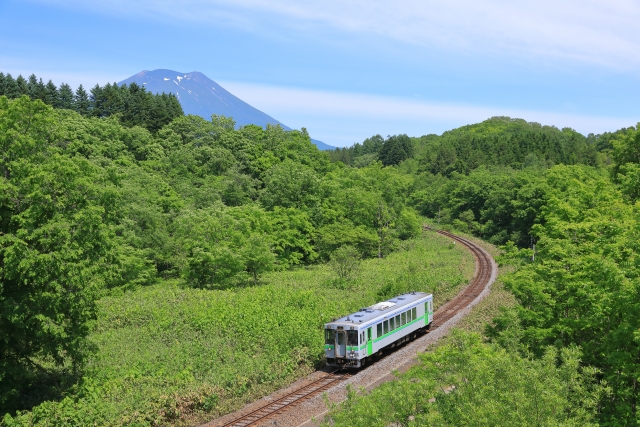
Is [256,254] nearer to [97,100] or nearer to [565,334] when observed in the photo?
[565,334]

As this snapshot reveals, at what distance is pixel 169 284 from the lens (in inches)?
1564

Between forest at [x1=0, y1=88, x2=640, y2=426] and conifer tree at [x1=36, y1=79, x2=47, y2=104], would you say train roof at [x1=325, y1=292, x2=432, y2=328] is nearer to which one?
forest at [x1=0, y1=88, x2=640, y2=426]

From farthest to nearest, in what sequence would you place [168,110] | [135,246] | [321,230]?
[168,110] → [321,230] → [135,246]

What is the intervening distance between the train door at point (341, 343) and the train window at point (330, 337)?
0.20 metres

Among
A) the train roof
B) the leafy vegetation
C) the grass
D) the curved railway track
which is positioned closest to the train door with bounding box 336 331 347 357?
the train roof

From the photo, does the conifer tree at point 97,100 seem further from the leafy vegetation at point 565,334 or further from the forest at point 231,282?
the leafy vegetation at point 565,334

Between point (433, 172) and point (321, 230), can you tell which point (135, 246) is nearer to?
point (321, 230)

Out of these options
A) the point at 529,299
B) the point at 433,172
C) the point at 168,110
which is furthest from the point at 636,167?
the point at 433,172

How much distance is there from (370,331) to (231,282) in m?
17.6

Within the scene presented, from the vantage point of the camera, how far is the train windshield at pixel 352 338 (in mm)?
23250

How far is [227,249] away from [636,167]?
99.8ft

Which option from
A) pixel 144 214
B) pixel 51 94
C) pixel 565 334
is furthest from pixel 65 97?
pixel 565 334

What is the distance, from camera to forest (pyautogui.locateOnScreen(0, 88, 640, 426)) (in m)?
15.6

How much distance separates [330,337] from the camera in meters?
23.8
